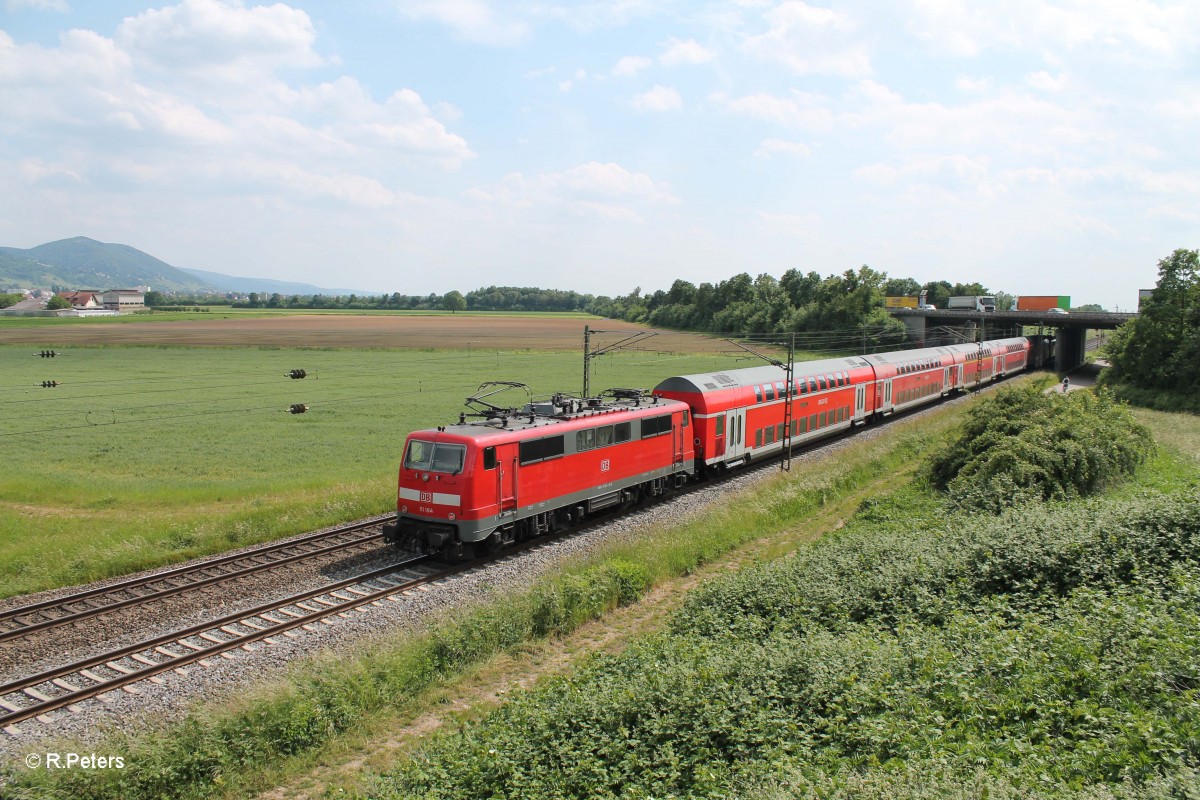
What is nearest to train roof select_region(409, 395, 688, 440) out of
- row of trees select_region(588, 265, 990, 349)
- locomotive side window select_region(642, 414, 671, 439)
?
locomotive side window select_region(642, 414, 671, 439)

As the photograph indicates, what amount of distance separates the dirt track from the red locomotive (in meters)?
58.0

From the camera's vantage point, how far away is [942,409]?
4872cm

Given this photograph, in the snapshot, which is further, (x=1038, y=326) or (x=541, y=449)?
(x=1038, y=326)

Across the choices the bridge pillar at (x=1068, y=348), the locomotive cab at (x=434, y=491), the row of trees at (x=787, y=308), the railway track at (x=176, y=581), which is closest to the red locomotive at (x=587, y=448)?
the locomotive cab at (x=434, y=491)

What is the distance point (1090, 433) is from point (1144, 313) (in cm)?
4389

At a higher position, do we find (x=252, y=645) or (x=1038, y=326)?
(x=1038, y=326)

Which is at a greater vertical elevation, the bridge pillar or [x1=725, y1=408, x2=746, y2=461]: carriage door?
the bridge pillar

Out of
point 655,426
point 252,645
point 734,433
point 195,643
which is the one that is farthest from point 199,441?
point 252,645

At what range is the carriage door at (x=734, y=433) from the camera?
29312mm

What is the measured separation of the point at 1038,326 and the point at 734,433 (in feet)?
228

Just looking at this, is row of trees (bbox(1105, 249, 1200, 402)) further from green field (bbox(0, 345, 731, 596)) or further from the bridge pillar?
green field (bbox(0, 345, 731, 596))

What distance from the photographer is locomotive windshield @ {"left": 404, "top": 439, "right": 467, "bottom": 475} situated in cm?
1905

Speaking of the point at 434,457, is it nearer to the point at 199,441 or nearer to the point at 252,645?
the point at 252,645

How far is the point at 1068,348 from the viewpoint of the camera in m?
81.4
